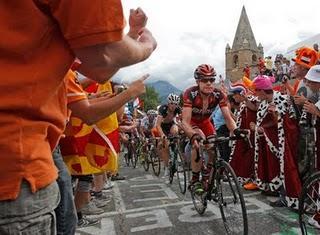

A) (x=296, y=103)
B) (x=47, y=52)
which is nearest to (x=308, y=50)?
(x=296, y=103)

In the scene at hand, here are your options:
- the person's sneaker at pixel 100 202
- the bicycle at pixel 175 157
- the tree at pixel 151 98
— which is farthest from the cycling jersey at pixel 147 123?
the tree at pixel 151 98

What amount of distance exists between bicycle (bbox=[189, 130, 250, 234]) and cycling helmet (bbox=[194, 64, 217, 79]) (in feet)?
3.39

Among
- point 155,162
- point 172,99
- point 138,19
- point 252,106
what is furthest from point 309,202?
point 155,162

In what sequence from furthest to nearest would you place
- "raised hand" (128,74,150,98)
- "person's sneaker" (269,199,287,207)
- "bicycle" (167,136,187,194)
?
"bicycle" (167,136,187,194) → "person's sneaker" (269,199,287,207) → "raised hand" (128,74,150,98)

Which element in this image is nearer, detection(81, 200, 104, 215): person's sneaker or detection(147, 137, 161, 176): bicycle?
detection(81, 200, 104, 215): person's sneaker

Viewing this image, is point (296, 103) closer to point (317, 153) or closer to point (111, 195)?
point (317, 153)

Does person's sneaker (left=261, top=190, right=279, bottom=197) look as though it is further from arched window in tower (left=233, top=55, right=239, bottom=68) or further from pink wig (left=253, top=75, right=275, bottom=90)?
arched window in tower (left=233, top=55, right=239, bottom=68)

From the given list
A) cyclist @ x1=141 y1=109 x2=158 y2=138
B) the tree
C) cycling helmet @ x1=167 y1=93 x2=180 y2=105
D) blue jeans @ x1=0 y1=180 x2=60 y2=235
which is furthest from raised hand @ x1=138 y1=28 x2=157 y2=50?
the tree

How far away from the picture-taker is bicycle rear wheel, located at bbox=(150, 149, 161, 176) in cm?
1103

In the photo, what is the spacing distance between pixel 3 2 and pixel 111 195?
7.04 metres

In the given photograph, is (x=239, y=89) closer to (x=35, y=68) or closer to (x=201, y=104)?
(x=201, y=104)

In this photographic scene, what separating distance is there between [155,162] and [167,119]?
1675 mm

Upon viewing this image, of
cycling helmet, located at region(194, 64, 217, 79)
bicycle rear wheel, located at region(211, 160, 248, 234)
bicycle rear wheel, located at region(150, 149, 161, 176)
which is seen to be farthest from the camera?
bicycle rear wheel, located at region(150, 149, 161, 176)

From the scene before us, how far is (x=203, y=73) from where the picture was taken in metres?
5.89
